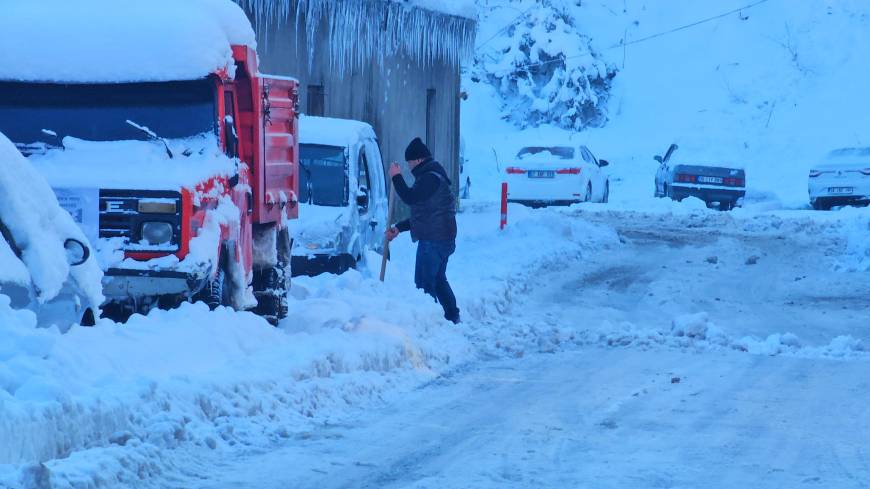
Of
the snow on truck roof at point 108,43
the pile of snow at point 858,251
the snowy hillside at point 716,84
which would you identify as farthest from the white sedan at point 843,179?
the snow on truck roof at point 108,43

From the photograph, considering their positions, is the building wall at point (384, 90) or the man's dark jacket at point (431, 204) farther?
the building wall at point (384, 90)

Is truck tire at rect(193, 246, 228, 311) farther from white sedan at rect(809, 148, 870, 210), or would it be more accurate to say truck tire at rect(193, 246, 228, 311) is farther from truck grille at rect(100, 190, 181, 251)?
white sedan at rect(809, 148, 870, 210)

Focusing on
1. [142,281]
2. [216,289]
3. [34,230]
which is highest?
[34,230]

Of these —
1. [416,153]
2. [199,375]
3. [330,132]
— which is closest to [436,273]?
[416,153]

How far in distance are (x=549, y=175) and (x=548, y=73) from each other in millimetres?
19432

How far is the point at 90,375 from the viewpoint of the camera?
753 cm

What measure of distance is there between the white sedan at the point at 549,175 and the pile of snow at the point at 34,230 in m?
24.5

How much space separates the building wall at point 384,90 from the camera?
22156 millimetres

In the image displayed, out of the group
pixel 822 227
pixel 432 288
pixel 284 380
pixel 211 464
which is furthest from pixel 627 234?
pixel 211 464

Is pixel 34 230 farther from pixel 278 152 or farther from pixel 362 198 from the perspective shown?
pixel 362 198

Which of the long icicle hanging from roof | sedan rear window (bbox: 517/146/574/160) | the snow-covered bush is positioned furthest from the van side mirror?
the snow-covered bush

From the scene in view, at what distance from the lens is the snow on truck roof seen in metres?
10.5

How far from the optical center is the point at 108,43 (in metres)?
10.7

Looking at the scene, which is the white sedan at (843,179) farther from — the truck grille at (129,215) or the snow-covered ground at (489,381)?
the truck grille at (129,215)
